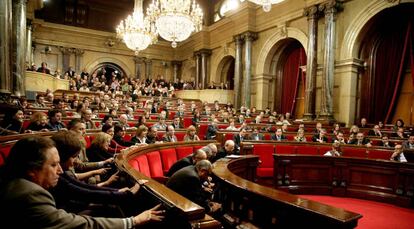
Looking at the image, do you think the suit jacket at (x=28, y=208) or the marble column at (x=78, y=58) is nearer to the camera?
the suit jacket at (x=28, y=208)

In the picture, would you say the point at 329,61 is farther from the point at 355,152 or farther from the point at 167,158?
the point at 167,158

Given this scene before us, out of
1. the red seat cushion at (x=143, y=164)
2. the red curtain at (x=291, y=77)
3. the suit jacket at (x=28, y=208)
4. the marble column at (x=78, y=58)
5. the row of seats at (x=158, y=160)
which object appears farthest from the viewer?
the marble column at (x=78, y=58)

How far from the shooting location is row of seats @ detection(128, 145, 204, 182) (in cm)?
358

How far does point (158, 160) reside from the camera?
412 centimetres

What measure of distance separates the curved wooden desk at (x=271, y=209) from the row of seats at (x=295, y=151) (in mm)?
3017

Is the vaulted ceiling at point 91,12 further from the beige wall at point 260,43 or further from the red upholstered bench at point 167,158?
the red upholstered bench at point 167,158

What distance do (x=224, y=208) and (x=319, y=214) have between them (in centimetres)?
90

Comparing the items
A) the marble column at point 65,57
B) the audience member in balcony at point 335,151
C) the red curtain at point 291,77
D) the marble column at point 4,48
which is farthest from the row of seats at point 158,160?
the marble column at point 65,57

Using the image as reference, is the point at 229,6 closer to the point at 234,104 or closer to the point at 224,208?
the point at 234,104

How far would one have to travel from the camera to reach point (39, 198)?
115 cm

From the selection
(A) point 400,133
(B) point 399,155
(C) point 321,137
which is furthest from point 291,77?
(B) point 399,155

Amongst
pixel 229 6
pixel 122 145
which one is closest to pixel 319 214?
pixel 122 145

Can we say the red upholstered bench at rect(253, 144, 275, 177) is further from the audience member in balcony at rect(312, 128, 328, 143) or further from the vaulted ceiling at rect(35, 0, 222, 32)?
the vaulted ceiling at rect(35, 0, 222, 32)

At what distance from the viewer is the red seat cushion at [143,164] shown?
348cm
